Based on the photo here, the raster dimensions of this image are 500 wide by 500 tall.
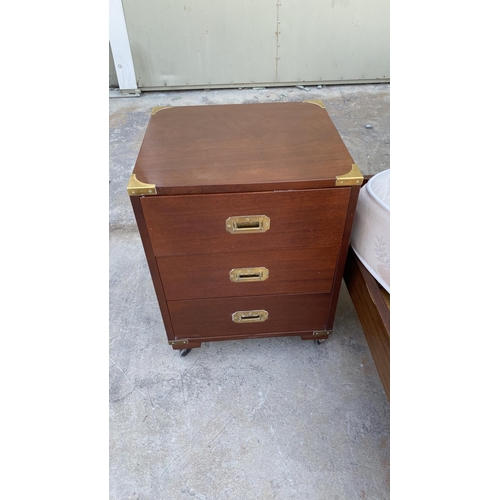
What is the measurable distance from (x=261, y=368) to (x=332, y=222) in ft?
1.73

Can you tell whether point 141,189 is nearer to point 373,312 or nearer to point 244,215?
point 244,215

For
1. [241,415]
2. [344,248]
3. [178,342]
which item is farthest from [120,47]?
[241,415]

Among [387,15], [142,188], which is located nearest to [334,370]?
[142,188]

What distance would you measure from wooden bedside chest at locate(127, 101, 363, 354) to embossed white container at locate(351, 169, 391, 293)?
67mm

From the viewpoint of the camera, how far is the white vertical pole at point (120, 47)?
2459mm

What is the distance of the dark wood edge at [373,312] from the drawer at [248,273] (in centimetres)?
9

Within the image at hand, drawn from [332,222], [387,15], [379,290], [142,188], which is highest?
[387,15]

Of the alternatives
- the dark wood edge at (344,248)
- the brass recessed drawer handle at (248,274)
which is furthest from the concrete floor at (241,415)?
the brass recessed drawer handle at (248,274)

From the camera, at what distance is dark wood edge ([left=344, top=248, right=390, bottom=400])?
890 mm

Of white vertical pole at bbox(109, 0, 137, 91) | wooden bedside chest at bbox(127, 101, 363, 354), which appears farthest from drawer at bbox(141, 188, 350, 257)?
white vertical pole at bbox(109, 0, 137, 91)

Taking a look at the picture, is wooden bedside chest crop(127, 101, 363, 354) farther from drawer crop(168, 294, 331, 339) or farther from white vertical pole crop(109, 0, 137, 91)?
white vertical pole crop(109, 0, 137, 91)

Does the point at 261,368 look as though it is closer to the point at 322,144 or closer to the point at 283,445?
the point at 283,445
